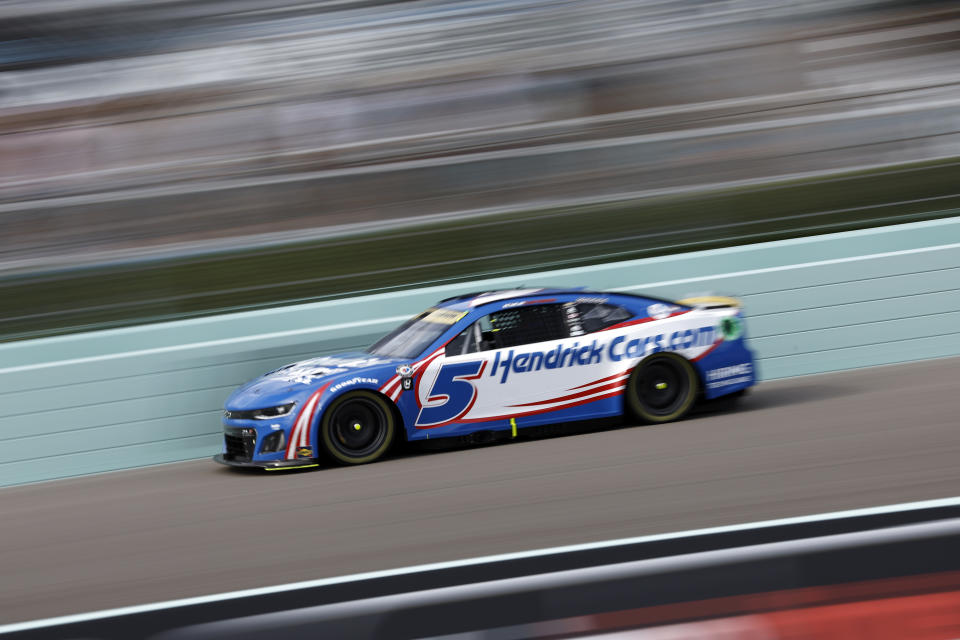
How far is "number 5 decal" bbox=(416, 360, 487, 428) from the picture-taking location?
7816 millimetres

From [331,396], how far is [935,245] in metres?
6.36

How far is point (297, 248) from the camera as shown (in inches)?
418

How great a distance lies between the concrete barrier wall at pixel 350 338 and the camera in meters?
9.19

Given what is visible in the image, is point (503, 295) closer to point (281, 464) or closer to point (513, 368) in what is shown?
point (513, 368)

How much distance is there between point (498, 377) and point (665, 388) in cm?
137

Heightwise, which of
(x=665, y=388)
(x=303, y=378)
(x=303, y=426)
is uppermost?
(x=303, y=378)

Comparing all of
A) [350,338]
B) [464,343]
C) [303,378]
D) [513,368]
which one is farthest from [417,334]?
[350,338]

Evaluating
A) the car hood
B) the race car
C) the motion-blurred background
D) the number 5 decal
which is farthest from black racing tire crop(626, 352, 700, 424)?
the motion-blurred background

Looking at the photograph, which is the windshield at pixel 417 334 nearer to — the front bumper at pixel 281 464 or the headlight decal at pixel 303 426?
the headlight decal at pixel 303 426

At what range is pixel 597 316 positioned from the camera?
8.31 m

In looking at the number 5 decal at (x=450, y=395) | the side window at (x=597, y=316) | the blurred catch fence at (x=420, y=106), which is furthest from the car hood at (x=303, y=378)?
the blurred catch fence at (x=420, y=106)

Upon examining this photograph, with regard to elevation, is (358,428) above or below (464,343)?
below

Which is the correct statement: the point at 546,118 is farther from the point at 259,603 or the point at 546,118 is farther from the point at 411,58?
the point at 259,603

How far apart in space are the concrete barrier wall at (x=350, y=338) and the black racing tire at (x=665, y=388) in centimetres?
216
